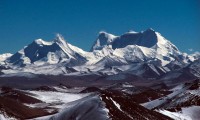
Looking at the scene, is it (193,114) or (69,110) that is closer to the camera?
(69,110)

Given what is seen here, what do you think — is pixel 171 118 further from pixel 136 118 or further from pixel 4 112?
pixel 4 112

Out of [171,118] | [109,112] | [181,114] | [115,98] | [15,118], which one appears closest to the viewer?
[109,112]

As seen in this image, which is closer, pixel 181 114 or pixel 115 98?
pixel 115 98

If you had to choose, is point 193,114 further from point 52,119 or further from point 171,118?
point 52,119

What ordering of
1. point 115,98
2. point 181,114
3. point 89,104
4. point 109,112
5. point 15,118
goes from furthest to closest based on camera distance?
point 15,118 → point 181,114 → point 115,98 → point 89,104 → point 109,112

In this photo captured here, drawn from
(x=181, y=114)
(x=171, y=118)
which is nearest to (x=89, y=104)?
(x=171, y=118)

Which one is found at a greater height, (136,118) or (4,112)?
(4,112)

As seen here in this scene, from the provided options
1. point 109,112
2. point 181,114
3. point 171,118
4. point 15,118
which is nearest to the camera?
point 109,112

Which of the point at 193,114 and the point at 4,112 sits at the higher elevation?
the point at 4,112

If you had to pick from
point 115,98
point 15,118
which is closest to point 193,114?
point 115,98
